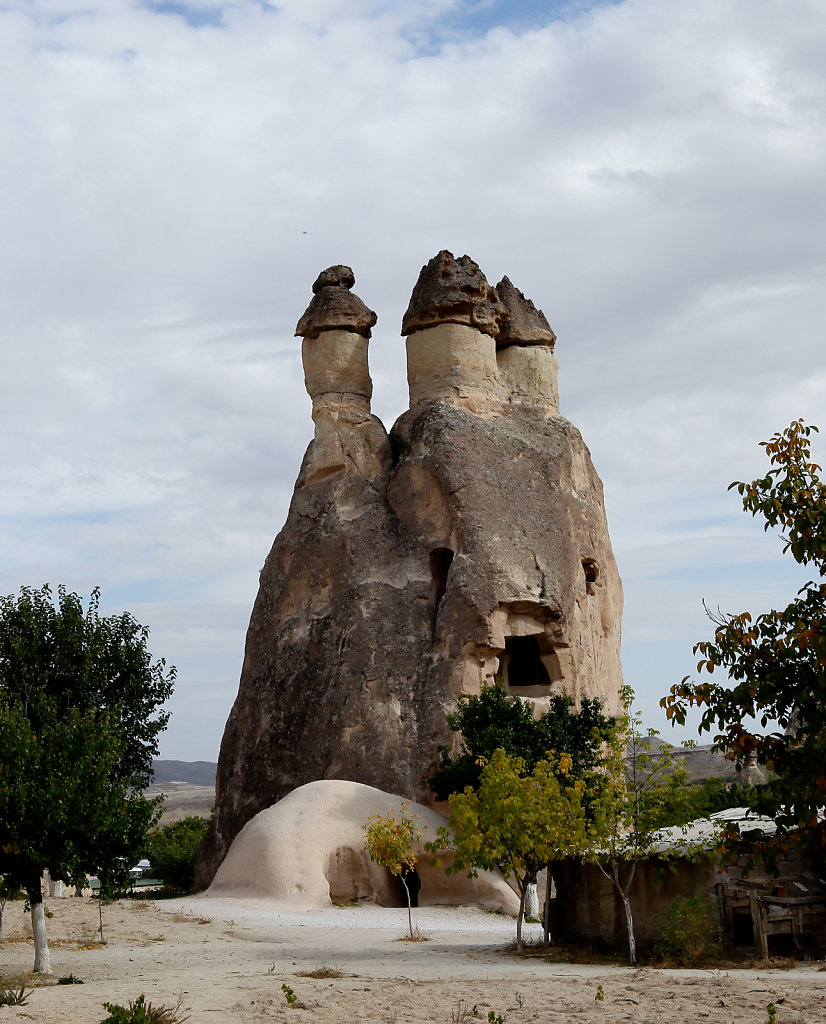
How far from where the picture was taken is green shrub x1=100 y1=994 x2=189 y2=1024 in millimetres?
11016

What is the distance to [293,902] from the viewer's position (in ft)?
86.3

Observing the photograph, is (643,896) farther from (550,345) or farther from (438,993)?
(550,345)

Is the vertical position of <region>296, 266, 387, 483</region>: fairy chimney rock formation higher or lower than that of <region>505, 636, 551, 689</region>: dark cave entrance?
higher

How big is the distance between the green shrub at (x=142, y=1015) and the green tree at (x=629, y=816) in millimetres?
7664

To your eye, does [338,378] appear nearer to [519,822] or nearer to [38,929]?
[519,822]

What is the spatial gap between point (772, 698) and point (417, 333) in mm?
28953

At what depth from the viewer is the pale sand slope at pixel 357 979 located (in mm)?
13305

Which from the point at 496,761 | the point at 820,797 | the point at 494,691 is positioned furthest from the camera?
the point at 494,691

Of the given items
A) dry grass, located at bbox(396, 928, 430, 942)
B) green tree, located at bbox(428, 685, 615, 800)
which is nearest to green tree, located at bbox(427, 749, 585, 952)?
dry grass, located at bbox(396, 928, 430, 942)

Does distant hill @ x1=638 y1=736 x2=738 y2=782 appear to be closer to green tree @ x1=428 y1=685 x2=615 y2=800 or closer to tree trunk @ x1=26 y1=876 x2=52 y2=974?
green tree @ x1=428 y1=685 x2=615 y2=800

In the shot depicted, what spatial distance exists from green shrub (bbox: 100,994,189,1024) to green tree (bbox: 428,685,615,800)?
15795 mm

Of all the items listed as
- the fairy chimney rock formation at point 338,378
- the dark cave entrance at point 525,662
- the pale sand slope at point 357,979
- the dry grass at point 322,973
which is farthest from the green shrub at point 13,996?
the fairy chimney rock formation at point 338,378

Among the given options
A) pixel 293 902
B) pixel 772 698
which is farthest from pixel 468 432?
pixel 772 698

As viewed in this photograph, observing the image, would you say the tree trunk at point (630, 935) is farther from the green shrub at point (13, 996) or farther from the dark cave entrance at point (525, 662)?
the dark cave entrance at point (525, 662)
